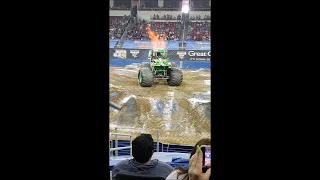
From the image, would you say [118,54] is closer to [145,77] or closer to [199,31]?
[145,77]

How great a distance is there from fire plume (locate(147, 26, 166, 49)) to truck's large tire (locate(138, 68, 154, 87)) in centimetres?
34

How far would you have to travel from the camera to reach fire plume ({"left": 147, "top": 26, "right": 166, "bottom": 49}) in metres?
4.70

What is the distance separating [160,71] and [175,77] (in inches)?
8.9

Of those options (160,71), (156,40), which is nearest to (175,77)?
(160,71)

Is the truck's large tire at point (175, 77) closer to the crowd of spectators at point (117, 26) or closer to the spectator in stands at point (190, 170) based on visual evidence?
the crowd of spectators at point (117, 26)

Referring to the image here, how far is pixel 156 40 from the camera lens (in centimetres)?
473

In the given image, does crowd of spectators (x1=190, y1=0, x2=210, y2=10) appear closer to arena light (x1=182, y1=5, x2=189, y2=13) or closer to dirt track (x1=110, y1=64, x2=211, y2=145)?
arena light (x1=182, y1=5, x2=189, y2=13)
